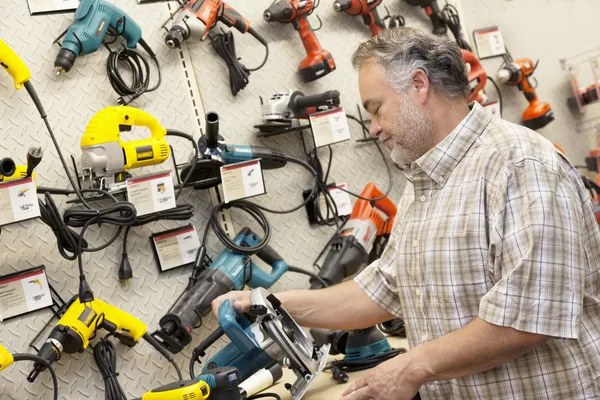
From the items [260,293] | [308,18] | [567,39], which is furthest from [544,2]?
[260,293]

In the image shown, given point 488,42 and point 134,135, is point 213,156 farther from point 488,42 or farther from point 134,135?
point 488,42

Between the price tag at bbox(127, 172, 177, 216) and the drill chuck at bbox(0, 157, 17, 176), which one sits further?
the price tag at bbox(127, 172, 177, 216)

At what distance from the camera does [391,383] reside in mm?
1536

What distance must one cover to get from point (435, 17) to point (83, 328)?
2060mm

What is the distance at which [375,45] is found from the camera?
1728mm

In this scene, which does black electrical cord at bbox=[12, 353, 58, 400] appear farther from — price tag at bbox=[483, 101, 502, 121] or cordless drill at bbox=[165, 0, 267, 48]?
price tag at bbox=[483, 101, 502, 121]

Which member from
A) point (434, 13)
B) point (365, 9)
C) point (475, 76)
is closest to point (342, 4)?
point (365, 9)

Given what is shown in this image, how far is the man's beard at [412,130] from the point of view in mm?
1685

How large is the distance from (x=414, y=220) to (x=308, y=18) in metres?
1.48

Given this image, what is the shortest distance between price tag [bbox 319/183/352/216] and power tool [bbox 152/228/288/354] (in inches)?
15.1

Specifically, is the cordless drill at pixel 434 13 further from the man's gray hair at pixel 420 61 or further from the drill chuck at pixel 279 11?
the man's gray hair at pixel 420 61

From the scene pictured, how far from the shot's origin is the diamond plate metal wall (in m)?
2.22

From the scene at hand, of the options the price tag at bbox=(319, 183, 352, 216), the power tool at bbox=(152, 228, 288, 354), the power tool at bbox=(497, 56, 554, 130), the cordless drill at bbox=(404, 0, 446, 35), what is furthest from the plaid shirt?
the power tool at bbox=(497, 56, 554, 130)

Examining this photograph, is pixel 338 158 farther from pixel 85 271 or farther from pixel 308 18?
pixel 85 271
